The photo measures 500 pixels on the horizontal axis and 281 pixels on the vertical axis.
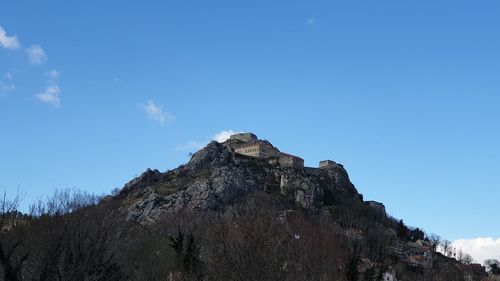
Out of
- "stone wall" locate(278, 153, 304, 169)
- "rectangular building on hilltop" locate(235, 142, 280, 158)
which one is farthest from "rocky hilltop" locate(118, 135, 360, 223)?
"rectangular building on hilltop" locate(235, 142, 280, 158)

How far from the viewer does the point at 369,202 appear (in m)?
176

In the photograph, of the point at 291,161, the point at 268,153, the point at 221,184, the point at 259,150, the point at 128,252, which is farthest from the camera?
the point at 268,153

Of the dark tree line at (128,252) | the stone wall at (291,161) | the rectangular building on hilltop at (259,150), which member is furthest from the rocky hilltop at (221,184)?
the dark tree line at (128,252)

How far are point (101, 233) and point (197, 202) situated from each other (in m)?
92.8

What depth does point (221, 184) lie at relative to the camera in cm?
13350

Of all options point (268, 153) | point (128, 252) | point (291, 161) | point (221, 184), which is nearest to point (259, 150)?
point (268, 153)

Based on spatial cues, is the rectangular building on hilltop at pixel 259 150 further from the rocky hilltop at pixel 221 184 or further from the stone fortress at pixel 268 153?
the rocky hilltop at pixel 221 184

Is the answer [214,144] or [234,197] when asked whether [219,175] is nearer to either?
[234,197]

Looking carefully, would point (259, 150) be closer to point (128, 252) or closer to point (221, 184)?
point (221, 184)

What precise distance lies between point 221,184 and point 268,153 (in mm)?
54932

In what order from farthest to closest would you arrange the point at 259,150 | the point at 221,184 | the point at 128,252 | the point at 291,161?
the point at 259,150 < the point at 291,161 < the point at 221,184 < the point at 128,252

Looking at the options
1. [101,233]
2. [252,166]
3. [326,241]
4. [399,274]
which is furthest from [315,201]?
[101,233]

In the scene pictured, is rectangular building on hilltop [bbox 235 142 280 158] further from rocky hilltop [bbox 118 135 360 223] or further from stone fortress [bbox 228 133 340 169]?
rocky hilltop [bbox 118 135 360 223]

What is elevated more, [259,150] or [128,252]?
[259,150]
